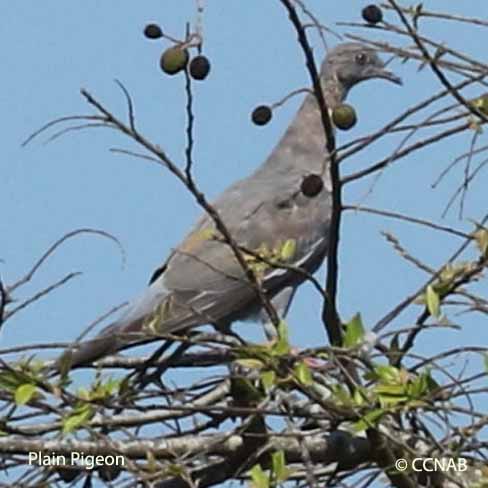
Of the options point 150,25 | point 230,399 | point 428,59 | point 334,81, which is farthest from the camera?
point 334,81

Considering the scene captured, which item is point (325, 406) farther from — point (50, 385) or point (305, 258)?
point (305, 258)

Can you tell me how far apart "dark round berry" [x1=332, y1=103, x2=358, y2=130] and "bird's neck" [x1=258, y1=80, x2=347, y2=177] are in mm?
3064

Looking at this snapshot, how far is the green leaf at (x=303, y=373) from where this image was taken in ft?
10.2

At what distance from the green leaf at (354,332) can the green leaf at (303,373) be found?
126mm

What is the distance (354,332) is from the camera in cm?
320

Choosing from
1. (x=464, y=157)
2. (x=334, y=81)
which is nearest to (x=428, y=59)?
(x=464, y=157)

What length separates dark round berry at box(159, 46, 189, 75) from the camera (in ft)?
10.2

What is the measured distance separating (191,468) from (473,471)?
0.62m

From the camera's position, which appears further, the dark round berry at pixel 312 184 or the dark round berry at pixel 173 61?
the dark round berry at pixel 312 184

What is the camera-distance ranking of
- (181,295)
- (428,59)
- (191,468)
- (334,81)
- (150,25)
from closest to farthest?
(428,59) → (150,25) → (191,468) → (181,295) → (334,81)

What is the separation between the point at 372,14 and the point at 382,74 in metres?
3.55

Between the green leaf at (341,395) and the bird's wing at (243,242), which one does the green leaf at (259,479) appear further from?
the bird's wing at (243,242)

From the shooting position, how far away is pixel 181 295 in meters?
5.60

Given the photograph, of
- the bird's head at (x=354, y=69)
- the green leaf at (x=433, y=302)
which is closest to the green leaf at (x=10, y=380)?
the green leaf at (x=433, y=302)
